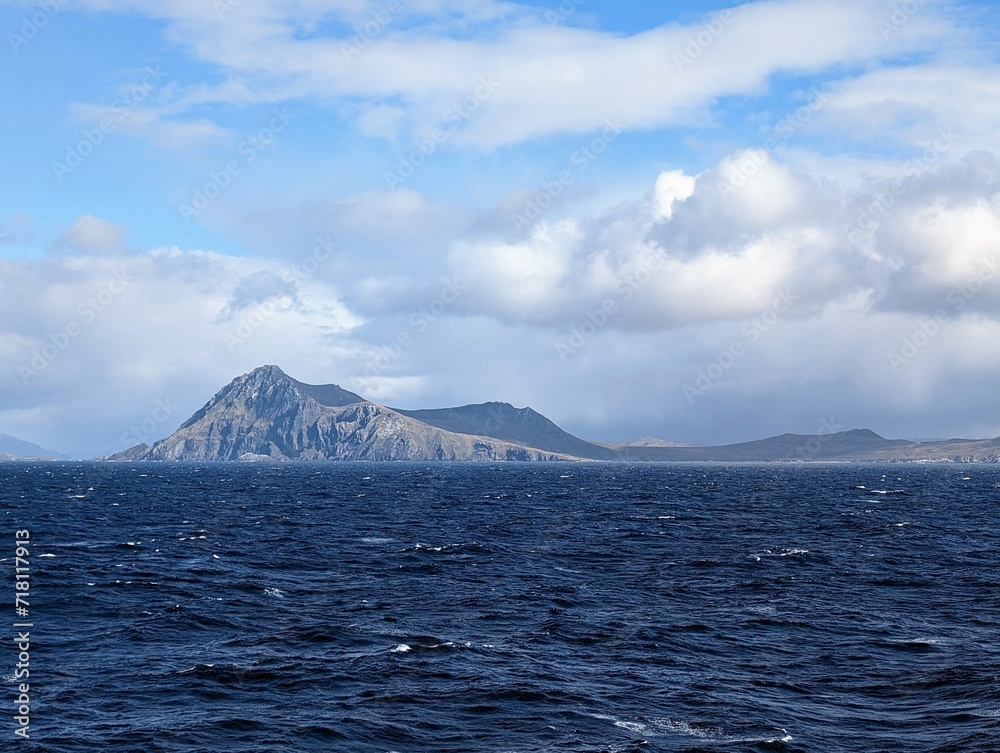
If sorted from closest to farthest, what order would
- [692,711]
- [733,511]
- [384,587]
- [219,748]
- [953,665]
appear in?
1. [219,748]
2. [692,711]
3. [953,665]
4. [384,587]
5. [733,511]

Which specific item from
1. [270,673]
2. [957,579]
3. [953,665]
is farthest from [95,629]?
[957,579]

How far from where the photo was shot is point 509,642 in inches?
1802

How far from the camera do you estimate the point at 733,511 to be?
438ft

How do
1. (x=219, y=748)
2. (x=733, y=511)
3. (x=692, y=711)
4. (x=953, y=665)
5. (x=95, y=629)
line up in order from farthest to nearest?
(x=733, y=511) → (x=95, y=629) → (x=953, y=665) → (x=692, y=711) → (x=219, y=748)

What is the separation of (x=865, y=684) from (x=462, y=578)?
1320 inches

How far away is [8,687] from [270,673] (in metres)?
10.8

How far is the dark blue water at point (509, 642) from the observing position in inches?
1281

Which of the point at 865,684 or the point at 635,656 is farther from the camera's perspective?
the point at 635,656

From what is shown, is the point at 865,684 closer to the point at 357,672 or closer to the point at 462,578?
the point at 357,672

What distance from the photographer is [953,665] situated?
136 feet

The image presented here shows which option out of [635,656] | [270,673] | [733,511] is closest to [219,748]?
[270,673]

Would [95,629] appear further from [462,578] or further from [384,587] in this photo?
[462,578]

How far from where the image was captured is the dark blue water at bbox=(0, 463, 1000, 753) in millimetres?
32531

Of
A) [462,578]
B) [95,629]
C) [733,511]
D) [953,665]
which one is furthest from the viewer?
[733,511]
